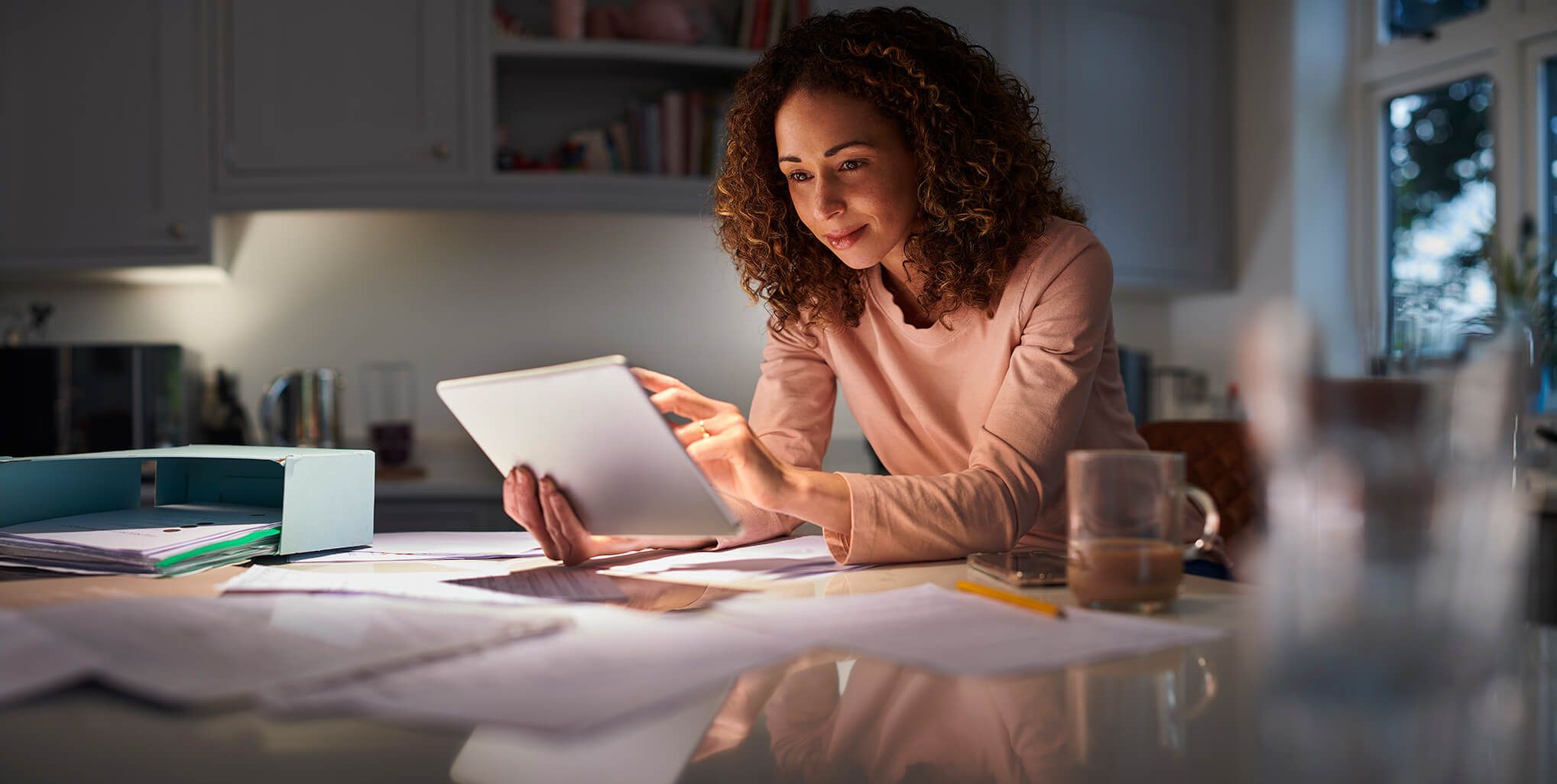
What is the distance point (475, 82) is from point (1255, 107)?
2241 mm

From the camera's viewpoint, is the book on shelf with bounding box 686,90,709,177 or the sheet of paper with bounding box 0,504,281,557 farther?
the book on shelf with bounding box 686,90,709,177

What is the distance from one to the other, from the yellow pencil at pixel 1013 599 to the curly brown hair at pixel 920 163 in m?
0.59

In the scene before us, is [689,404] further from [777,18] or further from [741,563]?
[777,18]

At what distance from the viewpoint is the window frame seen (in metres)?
2.90

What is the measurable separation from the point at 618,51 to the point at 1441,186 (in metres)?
2.27

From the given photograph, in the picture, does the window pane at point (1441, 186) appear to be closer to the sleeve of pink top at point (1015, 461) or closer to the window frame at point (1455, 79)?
the window frame at point (1455, 79)

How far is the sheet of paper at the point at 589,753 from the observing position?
443mm

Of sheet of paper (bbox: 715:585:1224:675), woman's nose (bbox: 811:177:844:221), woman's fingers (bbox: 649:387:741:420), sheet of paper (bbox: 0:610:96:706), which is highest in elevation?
woman's nose (bbox: 811:177:844:221)

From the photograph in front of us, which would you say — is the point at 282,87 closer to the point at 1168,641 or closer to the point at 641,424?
the point at 641,424

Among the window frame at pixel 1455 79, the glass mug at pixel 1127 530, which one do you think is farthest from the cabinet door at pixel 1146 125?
the glass mug at pixel 1127 530

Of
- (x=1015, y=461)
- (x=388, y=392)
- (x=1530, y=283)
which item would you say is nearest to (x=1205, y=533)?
(x=1015, y=461)

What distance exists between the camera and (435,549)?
109cm

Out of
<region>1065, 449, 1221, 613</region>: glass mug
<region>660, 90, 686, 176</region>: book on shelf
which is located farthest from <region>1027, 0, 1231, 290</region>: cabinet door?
<region>1065, 449, 1221, 613</region>: glass mug

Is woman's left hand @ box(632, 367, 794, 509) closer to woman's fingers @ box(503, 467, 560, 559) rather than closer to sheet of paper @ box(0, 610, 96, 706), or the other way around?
woman's fingers @ box(503, 467, 560, 559)
